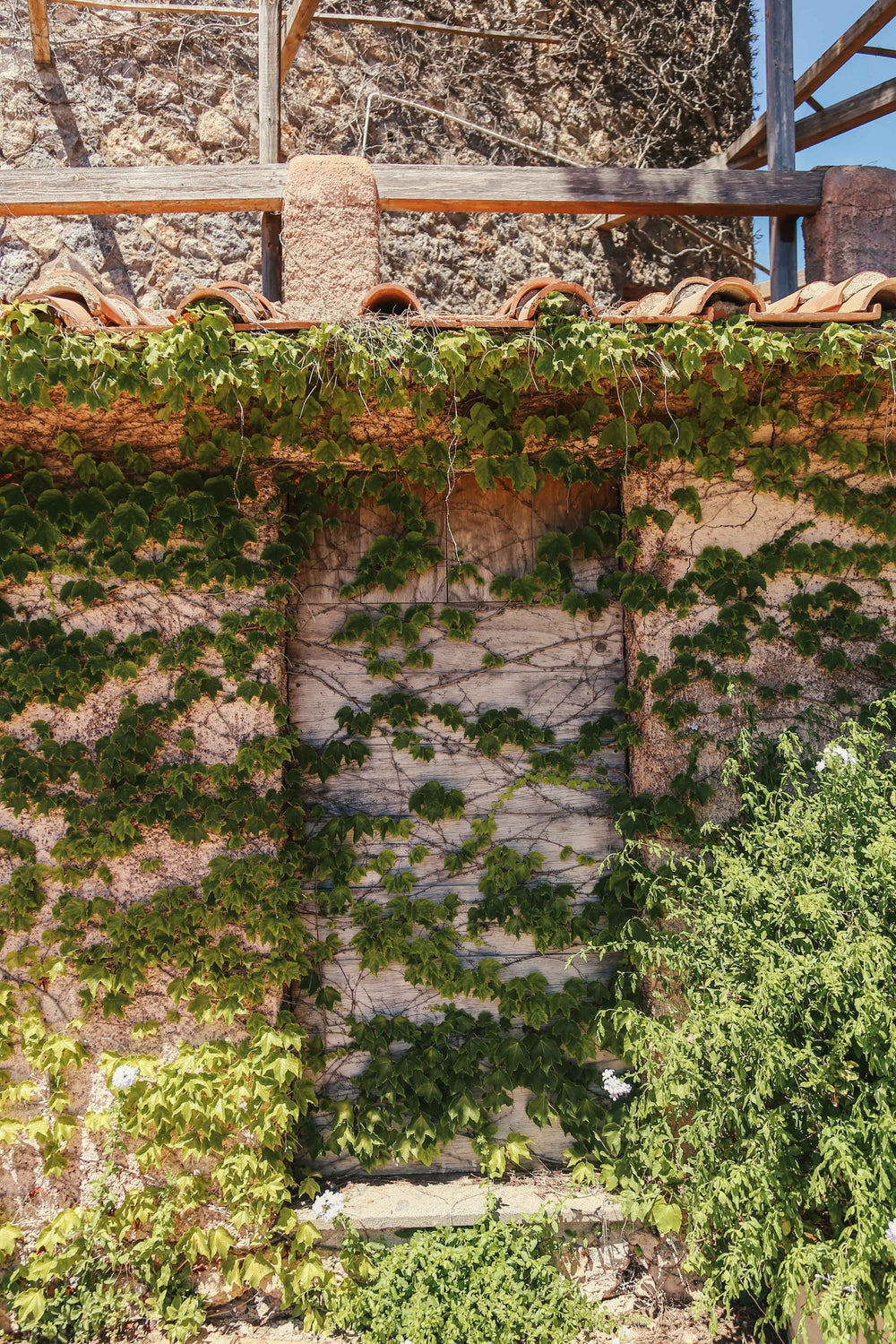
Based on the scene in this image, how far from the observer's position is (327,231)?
3178 millimetres

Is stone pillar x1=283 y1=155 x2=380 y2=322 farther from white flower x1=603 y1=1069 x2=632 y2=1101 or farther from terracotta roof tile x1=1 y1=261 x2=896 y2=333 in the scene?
white flower x1=603 y1=1069 x2=632 y2=1101

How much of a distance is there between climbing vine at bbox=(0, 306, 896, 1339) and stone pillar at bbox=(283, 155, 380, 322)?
598 mm

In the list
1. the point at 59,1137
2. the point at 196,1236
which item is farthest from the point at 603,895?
the point at 59,1137

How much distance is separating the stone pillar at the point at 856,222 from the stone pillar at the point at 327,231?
1.90 metres

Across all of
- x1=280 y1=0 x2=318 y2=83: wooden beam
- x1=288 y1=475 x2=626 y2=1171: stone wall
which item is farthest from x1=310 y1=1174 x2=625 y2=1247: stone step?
x1=280 y1=0 x2=318 y2=83: wooden beam

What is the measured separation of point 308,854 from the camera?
Answer: 10.7 ft

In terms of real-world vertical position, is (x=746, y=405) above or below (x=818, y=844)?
above

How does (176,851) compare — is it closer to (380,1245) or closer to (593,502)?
(380,1245)

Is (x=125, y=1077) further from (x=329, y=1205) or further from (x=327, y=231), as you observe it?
(x=327, y=231)

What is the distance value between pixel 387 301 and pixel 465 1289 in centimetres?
332

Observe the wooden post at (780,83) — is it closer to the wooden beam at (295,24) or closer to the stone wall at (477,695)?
the stone wall at (477,695)

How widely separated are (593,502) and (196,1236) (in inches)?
122

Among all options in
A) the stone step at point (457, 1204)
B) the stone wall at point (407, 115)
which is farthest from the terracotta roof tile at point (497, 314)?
the stone step at point (457, 1204)

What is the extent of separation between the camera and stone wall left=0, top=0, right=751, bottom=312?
179 inches
